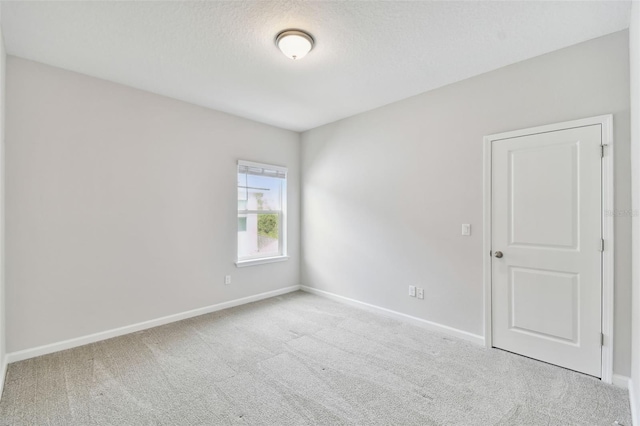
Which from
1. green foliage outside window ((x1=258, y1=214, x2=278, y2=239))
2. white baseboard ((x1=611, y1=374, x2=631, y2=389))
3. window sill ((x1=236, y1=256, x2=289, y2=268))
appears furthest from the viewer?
green foliage outside window ((x1=258, y1=214, x2=278, y2=239))

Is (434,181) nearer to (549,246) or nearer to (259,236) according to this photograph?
(549,246)

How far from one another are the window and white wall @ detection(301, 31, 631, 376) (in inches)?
17.8

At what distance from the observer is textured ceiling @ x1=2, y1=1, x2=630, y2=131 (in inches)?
79.6

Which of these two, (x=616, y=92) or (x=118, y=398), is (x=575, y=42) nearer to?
(x=616, y=92)

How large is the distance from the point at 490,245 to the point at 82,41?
4059 millimetres

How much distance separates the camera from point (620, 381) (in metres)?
2.20

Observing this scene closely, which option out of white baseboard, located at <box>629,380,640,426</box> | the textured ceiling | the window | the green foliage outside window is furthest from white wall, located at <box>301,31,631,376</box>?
the green foliage outside window

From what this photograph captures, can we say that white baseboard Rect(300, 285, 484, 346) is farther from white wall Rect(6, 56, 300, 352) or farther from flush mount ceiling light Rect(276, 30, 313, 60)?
flush mount ceiling light Rect(276, 30, 313, 60)

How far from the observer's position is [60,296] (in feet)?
9.16

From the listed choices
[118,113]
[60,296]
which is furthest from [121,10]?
[60,296]

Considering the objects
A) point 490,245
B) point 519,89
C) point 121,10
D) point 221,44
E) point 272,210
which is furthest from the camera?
point 272,210

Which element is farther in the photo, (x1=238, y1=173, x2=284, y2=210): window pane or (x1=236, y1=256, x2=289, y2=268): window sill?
(x1=238, y1=173, x2=284, y2=210): window pane

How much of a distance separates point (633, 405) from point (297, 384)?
2.28 meters

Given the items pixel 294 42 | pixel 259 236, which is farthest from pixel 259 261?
pixel 294 42
